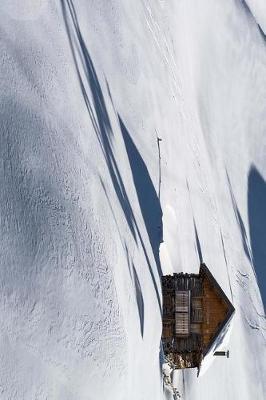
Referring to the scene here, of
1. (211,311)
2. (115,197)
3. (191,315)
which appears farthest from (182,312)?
(115,197)

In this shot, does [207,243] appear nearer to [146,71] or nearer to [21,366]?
[146,71]

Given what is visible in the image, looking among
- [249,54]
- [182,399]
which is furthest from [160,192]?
[249,54]

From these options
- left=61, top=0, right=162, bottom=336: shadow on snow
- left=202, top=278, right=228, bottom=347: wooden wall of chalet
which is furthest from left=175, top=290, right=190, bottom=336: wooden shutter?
left=61, top=0, right=162, bottom=336: shadow on snow

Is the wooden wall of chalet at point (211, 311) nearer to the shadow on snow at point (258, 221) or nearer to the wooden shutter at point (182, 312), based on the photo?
the wooden shutter at point (182, 312)

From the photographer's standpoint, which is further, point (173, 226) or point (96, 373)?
point (173, 226)

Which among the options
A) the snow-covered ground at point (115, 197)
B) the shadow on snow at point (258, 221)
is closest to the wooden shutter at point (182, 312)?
the snow-covered ground at point (115, 197)

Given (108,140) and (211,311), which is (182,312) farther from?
(108,140)

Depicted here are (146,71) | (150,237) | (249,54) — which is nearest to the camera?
(150,237)
